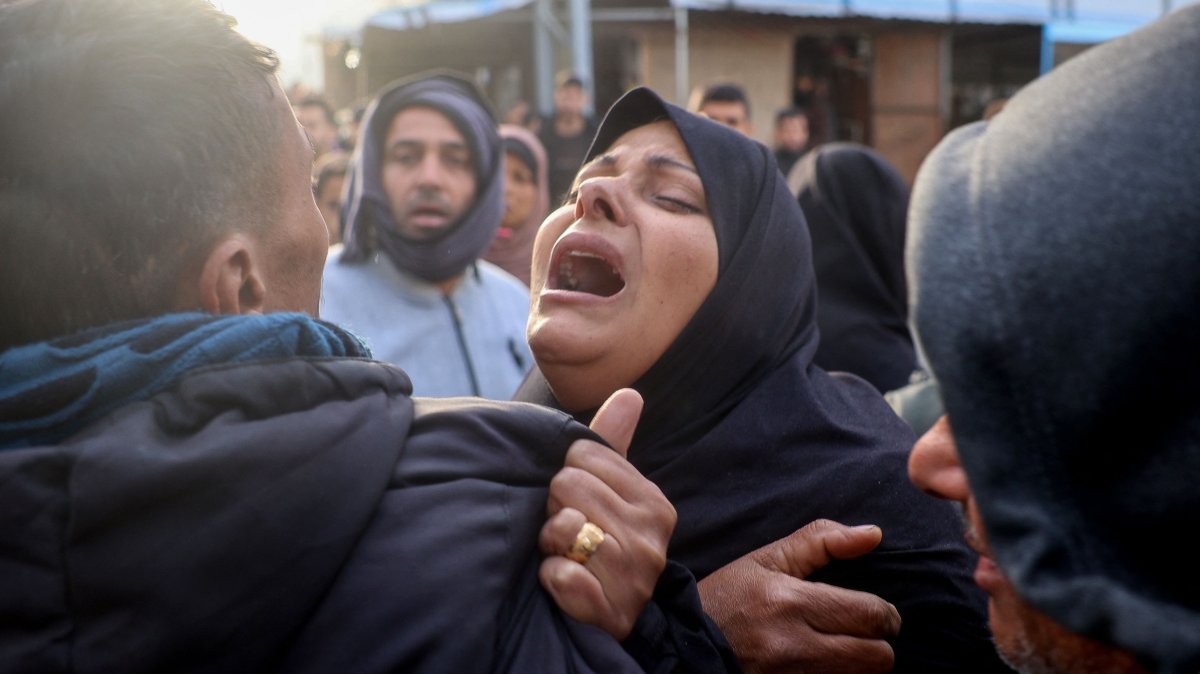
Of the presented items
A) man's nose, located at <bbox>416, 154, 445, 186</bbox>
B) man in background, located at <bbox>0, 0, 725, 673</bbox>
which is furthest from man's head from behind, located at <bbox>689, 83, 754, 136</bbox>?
man in background, located at <bbox>0, 0, 725, 673</bbox>

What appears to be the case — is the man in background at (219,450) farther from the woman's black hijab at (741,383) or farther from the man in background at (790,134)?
the man in background at (790,134)

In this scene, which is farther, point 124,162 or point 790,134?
point 790,134

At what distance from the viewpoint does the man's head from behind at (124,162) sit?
1173 mm

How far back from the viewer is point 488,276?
165 inches

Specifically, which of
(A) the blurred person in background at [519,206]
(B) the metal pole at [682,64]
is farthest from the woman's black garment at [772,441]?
(B) the metal pole at [682,64]

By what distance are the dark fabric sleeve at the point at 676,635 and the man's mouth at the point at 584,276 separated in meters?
0.92

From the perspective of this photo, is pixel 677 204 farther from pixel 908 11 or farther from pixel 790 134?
pixel 908 11

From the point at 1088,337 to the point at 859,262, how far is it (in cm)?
273

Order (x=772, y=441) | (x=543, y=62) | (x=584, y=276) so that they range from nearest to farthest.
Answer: (x=772, y=441) → (x=584, y=276) → (x=543, y=62)

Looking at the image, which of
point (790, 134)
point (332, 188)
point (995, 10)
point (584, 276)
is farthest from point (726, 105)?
point (995, 10)

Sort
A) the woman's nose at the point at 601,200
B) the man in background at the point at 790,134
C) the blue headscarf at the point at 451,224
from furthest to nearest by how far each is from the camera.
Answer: the man in background at the point at 790,134
the blue headscarf at the point at 451,224
the woman's nose at the point at 601,200

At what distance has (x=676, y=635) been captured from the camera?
1.31 metres

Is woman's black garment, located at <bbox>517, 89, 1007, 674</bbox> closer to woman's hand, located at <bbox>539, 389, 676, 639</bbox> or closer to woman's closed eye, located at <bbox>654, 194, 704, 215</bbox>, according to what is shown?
woman's closed eye, located at <bbox>654, 194, 704, 215</bbox>

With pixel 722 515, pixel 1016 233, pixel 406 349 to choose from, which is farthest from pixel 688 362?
pixel 406 349
